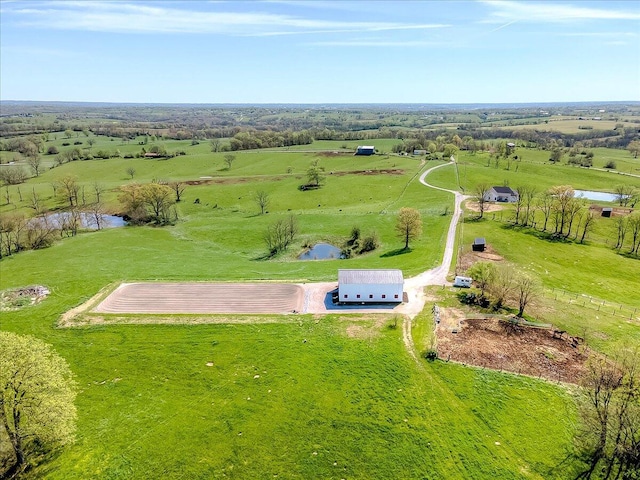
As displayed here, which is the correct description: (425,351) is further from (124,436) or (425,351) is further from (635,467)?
(124,436)

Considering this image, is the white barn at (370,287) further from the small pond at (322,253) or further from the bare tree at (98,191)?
the bare tree at (98,191)

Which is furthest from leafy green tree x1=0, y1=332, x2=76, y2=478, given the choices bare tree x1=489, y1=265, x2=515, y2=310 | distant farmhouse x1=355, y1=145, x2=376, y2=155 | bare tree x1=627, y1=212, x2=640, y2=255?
distant farmhouse x1=355, y1=145, x2=376, y2=155

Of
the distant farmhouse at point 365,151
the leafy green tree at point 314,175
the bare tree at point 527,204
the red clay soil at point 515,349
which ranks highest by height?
the distant farmhouse at point 365,151

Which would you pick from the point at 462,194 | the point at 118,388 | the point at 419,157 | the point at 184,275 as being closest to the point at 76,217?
the point at 184,275

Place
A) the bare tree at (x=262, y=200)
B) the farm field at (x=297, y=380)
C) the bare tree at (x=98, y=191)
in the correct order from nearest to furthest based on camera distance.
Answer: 1. the farm field at (x=297, y=380)
2. the bare tree at (x=262, y=200)
3. the bare tree at (x=98, y=191)

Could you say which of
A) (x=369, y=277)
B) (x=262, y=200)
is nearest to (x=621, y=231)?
(x=369, y=277)

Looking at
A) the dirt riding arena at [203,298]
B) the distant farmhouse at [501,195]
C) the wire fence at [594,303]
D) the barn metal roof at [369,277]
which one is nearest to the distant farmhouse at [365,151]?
the distant farmhouse at [501,195]
